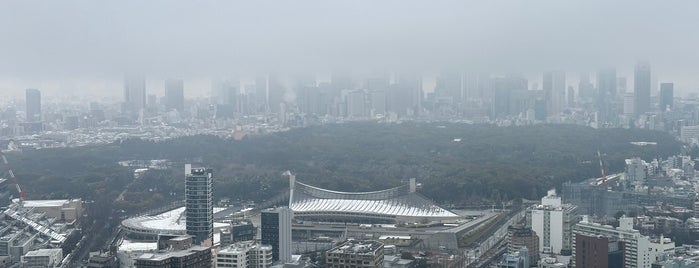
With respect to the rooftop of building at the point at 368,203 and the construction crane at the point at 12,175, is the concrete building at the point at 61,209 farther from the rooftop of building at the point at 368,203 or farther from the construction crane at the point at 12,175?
the rooftop of building at the point at 368,203

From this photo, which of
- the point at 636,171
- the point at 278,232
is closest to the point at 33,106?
the point at 636,171

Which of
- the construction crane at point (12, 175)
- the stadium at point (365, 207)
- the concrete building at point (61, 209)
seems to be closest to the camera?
the stadium at point (365, 207)

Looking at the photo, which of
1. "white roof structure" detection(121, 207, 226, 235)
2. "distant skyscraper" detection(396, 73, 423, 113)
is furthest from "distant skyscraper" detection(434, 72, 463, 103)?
"white roof structure" detection(121, 207, 226, 235)

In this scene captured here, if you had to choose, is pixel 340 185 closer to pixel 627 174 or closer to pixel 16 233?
pixel 627 174

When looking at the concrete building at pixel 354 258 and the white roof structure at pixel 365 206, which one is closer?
the concrete building at pixel 354 258

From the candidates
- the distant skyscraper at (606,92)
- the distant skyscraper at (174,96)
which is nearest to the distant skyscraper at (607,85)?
the distant skyscraper at (606,92)

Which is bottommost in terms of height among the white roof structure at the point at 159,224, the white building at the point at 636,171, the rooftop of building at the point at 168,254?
the white roof structure at the point at 159,224

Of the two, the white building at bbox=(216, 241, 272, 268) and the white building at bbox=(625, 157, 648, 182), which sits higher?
the white building at bbox=(625, 157, 648, 182)

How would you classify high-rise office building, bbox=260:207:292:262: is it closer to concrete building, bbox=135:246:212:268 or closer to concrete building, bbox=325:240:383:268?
concrete building, bbox=325:240:383:268
